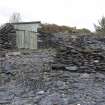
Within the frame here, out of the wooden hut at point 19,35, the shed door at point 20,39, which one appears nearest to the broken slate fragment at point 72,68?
the wooden hut at point 19,35

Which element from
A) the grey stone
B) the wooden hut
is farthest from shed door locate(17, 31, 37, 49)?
the grey stone

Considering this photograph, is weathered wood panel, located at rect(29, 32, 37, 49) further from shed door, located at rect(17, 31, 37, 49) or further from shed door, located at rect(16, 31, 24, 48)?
shed door, located at rect(16, 31, 24, 48)

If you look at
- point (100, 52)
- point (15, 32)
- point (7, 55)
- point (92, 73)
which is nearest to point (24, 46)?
point (15, 32)

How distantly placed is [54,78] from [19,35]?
8635 mm

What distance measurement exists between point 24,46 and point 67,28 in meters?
4.78

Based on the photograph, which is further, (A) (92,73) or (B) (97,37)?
(B) (97,37)

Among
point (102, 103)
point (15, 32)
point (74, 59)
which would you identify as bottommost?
point (102, 103)

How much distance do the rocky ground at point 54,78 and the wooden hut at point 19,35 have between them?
3.35 meters

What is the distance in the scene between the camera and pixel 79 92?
31.2 ft

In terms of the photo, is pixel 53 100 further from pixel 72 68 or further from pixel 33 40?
pixel 33 40

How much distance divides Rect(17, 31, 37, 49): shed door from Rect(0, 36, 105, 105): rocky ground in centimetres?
386

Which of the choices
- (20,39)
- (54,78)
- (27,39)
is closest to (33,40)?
(27,39)

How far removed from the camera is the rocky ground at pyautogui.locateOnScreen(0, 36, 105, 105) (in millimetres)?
9055

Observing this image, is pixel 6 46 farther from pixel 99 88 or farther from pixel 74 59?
pixel 99 88
